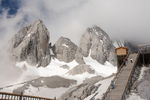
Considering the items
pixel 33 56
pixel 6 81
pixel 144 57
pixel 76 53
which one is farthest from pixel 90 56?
pixel 144 57

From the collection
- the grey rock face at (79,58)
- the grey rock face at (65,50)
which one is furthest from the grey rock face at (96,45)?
the grey rock face at (65,50)

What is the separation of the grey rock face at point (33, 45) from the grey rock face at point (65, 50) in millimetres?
A: 11775

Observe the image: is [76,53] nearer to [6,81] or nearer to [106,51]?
[106,51]

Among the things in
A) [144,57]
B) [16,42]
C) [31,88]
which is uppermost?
[16,42]

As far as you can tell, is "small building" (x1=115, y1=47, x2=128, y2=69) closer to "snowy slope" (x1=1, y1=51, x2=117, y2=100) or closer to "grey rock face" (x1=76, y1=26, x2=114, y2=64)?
"snowy slope" (x1=1, y1=51, x2=117, y2=100)

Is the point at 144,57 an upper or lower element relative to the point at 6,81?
upper

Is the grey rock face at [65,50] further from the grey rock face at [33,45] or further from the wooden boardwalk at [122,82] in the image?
the wooden boardwalk at [122,82]

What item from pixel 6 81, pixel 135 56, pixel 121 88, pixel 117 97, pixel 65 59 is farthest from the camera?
pixel 65 59

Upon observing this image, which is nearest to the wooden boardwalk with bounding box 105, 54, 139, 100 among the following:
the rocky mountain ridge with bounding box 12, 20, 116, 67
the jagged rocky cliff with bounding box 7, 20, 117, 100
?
the jagged rocky cliff with bounding box 7, 20, 117, 100

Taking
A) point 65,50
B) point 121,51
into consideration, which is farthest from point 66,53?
point 121,51

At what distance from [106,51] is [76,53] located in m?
20.8

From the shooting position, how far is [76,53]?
524ft

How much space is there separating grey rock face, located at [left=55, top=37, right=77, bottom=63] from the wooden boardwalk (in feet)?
414

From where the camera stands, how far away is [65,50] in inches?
6240
